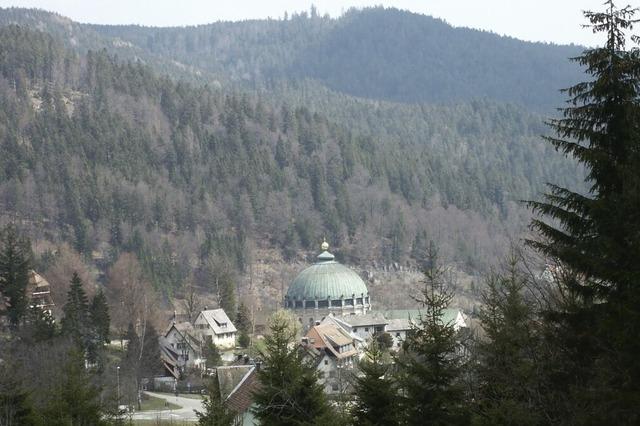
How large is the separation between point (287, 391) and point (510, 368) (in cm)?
Result: 798

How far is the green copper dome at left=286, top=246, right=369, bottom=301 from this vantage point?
12362 centimetres

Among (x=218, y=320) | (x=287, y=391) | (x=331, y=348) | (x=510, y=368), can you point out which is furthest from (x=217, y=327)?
(x=510, y=368)

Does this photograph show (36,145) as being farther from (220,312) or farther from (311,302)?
(220,312)

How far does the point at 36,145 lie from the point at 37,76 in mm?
28184

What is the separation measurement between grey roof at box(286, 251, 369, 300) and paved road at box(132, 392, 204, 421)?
49.3 metres

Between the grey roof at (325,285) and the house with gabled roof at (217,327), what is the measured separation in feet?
80.2

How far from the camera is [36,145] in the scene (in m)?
166

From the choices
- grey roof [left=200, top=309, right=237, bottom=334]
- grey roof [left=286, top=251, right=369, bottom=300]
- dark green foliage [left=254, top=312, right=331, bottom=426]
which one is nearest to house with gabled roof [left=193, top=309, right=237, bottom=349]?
grey roof [left=200, top=309, right=237, bottom=334]

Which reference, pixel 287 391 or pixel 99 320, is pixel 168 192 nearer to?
pixel 99 320

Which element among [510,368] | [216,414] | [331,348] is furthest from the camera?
[331,348]

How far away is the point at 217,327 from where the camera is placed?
96.9 meters

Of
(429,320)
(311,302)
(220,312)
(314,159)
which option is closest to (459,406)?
(429,320)

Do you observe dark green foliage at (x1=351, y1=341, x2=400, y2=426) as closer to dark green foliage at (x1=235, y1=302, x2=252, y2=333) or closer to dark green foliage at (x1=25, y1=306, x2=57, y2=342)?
dark green foliage at (x1=25, y1=306, x2=57, y2=342)

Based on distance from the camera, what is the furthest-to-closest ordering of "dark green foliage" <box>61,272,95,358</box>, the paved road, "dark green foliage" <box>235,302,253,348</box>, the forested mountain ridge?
the forested mountain ridge, "dark green foliage" <box>235,302,253,348</box>, "dark green foliage" <box>61,272,95,358</box>, the paved road
